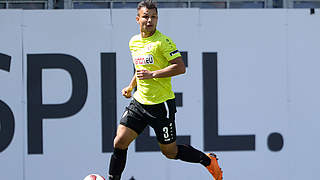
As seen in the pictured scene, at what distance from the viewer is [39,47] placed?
5.67 m

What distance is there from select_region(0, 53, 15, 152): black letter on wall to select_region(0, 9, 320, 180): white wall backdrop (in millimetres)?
51

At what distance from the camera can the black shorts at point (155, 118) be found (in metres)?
4.21

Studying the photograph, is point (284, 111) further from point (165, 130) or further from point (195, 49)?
point (165, 130)

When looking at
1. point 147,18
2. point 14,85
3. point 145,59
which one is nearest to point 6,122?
point 14,85

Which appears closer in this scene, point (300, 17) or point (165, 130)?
point (165, 130)

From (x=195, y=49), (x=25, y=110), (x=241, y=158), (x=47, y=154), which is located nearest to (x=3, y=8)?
(x=25, y=110)

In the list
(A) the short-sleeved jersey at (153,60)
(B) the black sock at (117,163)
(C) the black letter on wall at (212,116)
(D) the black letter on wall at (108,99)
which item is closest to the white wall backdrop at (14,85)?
(D) the black letter on wall at (108,99)

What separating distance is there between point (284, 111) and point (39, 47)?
2839mm

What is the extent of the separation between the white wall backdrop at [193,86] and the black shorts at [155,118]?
4.75 ft

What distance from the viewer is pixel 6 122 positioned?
564cm

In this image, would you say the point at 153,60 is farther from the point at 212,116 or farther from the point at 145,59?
the point at 212,116

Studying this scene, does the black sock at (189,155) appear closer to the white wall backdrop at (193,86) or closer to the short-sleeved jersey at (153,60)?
the short-sleeved jersey at (153,60)

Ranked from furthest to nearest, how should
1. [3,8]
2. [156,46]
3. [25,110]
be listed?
[3,8]
[25,110]
[156,46]

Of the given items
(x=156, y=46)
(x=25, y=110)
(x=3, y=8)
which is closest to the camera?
(x=156, y=46)
